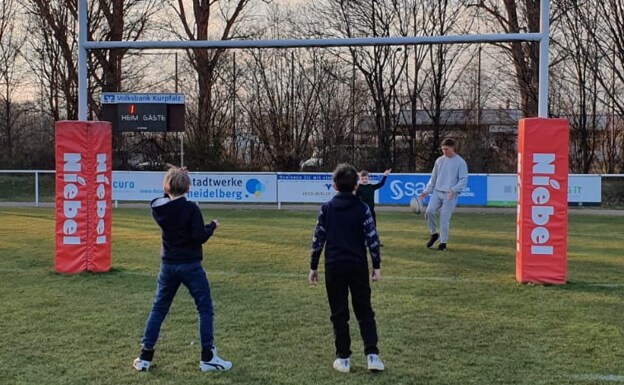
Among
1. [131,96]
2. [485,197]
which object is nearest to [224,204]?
[131,96]

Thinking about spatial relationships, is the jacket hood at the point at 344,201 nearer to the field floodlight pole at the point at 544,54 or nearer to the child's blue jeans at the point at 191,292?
the child's blue jeans at the point at 191,292

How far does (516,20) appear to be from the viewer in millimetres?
28156

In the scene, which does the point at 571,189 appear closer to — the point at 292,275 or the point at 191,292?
the point at 292,275

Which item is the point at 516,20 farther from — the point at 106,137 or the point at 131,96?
the point at 106,137

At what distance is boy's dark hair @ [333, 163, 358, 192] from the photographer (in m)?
5.16

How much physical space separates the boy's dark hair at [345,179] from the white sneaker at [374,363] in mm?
1321

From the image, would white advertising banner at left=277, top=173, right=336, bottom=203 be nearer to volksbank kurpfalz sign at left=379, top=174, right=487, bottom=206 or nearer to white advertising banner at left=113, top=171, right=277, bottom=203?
white advertising banner at left=113, top=171, right=277, bottom=203

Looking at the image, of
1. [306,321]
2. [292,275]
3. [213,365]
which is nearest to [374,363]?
[213,365]

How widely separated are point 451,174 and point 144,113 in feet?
26.7

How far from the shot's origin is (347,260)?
5098 millimetres

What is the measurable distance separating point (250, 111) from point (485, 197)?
1554cm

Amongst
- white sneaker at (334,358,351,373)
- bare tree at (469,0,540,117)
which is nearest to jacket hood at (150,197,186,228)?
white sneaker at (334,358,351,373)

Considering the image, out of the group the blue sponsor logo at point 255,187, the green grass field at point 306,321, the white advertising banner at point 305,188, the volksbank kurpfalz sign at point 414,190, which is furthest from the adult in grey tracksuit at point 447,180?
the blue sponsor logo at point 255,187

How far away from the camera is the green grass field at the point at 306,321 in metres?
5.10
